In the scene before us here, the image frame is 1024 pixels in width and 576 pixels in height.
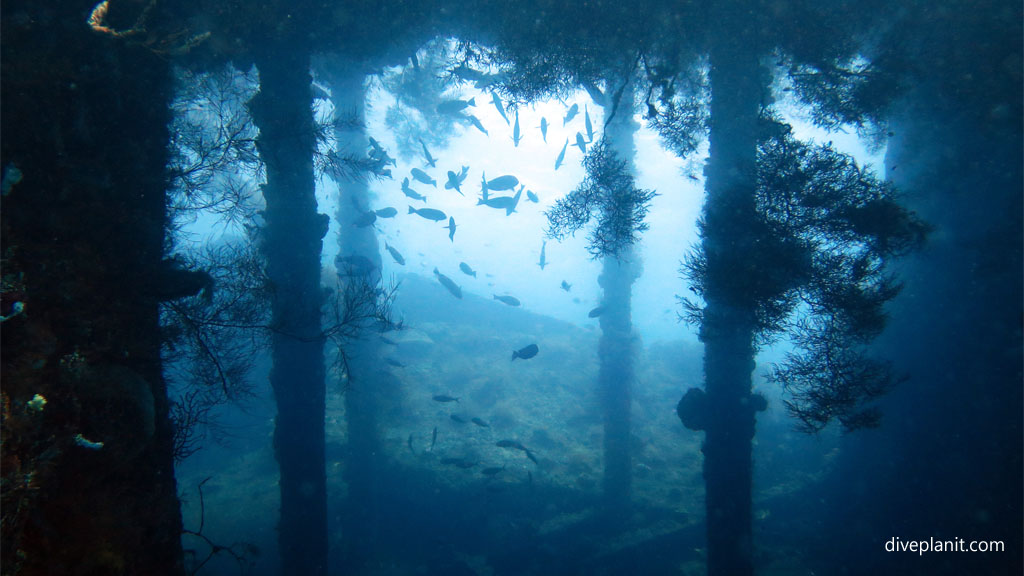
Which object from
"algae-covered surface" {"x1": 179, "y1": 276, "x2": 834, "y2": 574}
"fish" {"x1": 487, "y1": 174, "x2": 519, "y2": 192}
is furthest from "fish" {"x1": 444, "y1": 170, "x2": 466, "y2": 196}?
"algae-covered surface" {"x1": 179, "y1": 276, "x2": 834, "y2": 574}

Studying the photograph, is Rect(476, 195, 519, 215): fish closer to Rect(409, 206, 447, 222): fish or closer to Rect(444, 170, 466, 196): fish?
Rect(444, 170, 466, 196): fish

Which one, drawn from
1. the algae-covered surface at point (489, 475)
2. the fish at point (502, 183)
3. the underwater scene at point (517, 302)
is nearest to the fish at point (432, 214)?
the underwater scene at point (517, 302)

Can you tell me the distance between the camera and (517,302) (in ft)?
45.2

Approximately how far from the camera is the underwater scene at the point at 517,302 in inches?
128

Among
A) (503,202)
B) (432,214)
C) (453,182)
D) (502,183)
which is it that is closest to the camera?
(502,183)

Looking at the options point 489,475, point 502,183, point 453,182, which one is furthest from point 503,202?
point 489,475

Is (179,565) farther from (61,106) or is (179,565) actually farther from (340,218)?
(340,218)

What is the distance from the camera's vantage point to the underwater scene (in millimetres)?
3258

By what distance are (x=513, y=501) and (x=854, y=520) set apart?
9.95 m

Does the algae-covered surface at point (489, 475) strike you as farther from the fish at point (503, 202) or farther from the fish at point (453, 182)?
the fish at point (503, 202)

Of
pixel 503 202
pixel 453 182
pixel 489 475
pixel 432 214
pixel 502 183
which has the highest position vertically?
pixel 453 182

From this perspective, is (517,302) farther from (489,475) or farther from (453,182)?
(489,475)

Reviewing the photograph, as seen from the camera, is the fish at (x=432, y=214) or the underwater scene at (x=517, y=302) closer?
the underwater scene at (x=517, y=302)

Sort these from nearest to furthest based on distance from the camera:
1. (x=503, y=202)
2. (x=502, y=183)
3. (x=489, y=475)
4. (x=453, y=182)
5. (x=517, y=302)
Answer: (x=502, y=183) → (x=503, y=202) → (x=453, y=182) → (x=489, y=475) → (x=517, y=302)
